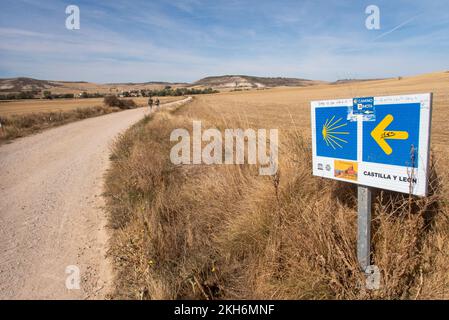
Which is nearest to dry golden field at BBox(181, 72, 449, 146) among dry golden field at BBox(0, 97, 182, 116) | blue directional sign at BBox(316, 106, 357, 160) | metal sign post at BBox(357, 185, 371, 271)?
blue directional sign at BBox(316, 106, 357, 160)

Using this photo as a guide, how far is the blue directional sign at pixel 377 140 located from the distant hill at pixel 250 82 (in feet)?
460

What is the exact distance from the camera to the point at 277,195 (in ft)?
10.7

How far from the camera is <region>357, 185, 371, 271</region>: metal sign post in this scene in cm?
228

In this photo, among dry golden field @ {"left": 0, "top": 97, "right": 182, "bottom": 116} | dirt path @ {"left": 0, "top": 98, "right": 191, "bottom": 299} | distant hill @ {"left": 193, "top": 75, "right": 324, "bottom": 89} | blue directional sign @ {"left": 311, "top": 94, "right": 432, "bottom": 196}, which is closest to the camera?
blue directional sign @ {"left": 311, "top": 94, "right": 432, "bottom": 196}

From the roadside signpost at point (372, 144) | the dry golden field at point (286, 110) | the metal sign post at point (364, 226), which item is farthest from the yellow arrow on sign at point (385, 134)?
the dry golden field at point (286, 110)

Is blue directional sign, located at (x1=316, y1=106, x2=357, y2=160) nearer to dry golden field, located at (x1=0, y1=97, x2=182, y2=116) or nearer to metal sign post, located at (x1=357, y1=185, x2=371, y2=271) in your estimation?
metal sign post, located at (x1=357, y1=185, x2=371, y2=271)

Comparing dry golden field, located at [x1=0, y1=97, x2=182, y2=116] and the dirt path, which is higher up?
dry golden field, located at [x1=0, y1=97, x2=182, y2=116]

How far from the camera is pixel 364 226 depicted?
2.31 metres

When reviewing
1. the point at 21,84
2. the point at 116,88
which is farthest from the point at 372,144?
the point at 116,88

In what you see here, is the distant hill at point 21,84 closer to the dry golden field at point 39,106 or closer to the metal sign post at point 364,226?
the dry golden field at point 39,106

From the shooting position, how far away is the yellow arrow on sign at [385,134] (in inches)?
79.1

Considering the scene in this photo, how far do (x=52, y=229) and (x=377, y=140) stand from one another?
177 inches

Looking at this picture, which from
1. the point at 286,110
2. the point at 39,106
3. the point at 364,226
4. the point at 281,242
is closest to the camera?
the point at 364,226

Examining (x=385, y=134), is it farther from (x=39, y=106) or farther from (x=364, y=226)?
(x=39, y=106)
